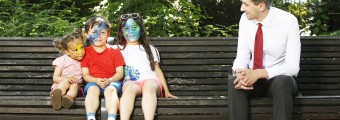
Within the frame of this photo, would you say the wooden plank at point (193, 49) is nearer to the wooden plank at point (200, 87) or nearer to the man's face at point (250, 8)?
the wooden plank at point (200, 87)

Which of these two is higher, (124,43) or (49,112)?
(124,43)

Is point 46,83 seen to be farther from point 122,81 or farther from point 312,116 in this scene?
point 312,116

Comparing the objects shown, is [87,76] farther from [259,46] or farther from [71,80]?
[259,46]

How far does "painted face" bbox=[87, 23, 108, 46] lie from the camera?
19.0ft

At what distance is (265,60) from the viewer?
536cm

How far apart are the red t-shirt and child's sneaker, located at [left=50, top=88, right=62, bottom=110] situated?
719 millimetres

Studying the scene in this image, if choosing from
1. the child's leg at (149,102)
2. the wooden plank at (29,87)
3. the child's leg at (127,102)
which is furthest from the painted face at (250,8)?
the wooden plank at (29,87)

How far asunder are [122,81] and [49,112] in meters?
0.87

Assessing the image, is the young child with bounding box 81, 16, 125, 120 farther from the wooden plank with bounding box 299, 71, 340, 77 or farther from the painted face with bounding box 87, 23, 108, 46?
the wooden plank with bounding box 299, 71, 340, 77

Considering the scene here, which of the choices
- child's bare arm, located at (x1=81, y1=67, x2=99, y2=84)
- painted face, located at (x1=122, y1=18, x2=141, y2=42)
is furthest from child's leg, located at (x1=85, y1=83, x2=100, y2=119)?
painted face, located at (x1=122, y1=18, x2=141, y2=42)

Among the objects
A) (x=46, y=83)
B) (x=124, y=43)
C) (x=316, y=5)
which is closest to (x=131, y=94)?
(x=124, y=43)

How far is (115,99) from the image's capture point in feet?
16.7

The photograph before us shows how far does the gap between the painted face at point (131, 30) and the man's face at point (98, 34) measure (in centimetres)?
17

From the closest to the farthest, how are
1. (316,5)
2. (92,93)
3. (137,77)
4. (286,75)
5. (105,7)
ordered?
(286,75), (92,93), (137,77), (105,7), (316,5)
